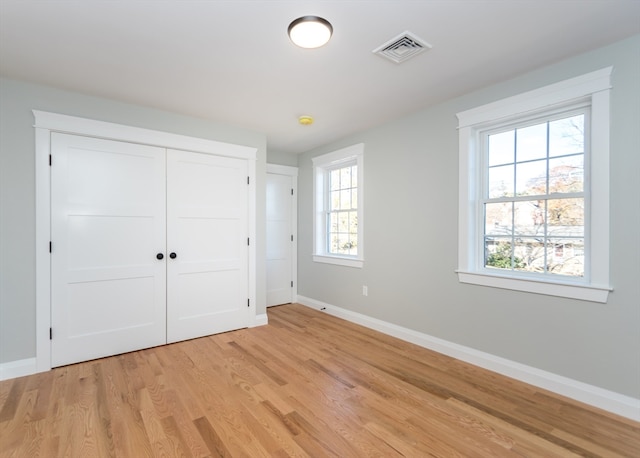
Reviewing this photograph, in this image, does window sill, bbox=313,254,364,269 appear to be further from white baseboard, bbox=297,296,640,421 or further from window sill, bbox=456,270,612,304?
window sill, bbox=456,270,612,304

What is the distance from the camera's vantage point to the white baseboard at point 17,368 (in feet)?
8.38

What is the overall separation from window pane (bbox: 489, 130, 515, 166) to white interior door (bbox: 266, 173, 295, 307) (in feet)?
10.3

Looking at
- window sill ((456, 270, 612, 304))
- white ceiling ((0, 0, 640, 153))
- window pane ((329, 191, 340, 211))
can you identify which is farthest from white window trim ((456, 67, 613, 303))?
window pane ((329, 191, 340, 211))

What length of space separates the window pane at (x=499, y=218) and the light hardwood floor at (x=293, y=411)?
1302 mm

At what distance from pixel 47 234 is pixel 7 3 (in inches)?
72.2

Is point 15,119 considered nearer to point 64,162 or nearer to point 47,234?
point 64,162

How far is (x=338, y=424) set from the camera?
1959 mm

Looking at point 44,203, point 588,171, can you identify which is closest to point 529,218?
point 588,171

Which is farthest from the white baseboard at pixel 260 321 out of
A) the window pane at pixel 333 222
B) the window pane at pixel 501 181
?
the window pane at pixel 501 181

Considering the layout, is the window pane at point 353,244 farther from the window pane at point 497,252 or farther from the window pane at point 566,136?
the window pane at point 566,136

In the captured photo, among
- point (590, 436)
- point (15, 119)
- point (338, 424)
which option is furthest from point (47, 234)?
point (590, 436)

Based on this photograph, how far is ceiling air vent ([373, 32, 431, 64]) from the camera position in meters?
2.04

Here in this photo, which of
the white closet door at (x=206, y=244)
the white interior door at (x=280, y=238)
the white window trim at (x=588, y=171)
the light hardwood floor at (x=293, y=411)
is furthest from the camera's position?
the white interior door at (x=280, y=238)

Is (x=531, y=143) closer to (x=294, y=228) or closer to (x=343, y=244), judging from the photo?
(x=343, y=244)
